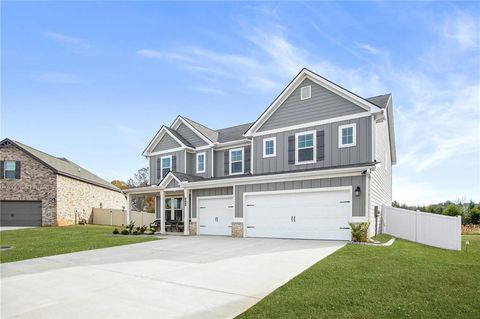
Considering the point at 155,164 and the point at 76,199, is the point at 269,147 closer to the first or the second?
the point at 155,164

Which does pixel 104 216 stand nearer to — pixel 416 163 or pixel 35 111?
pixel 35 111

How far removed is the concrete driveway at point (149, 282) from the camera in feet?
16.8

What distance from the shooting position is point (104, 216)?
3097 cm

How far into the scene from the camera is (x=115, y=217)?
30.7 m

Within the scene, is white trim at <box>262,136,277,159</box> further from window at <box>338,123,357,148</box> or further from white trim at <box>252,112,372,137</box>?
window at <box>338,123,357,148</box>

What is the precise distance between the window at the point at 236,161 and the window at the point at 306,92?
521 centimetres

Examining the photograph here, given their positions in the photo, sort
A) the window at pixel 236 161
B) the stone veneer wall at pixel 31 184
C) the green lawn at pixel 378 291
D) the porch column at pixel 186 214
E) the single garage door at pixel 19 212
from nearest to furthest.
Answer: the green lawn at pixel 378 291 → the porch column at pixel 186 214 → the window at pixel 236 161 → the stone veneer wall at pixel 31 184 → the single garage door at pixel 19 212

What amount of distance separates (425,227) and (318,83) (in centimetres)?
814

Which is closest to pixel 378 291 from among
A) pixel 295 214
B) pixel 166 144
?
pixel 295 214

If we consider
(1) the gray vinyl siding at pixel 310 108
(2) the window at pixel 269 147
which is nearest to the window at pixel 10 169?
(1) the gray vinyl siding at pixel 310 108

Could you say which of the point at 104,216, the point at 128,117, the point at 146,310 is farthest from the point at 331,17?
the point at 104,216

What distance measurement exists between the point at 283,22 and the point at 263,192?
25.4ft

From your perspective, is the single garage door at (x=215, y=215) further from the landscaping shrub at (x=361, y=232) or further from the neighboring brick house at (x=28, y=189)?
the neighboring brick house at (x=28, y=189)

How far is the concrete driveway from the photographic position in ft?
16.8
